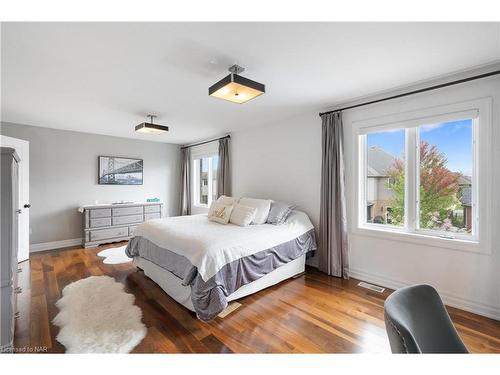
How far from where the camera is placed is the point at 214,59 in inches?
79.4

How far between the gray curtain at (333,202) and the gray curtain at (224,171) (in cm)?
219

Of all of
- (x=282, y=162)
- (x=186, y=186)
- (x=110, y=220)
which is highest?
(x=282, y=162)

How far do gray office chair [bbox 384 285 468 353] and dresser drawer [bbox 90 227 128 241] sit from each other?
5.08 m

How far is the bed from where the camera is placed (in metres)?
2.11

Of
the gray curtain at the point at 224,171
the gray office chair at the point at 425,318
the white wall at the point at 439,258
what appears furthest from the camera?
the gray curtain at the point at 224,171

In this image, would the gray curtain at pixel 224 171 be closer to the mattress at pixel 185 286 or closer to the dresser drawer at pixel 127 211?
the dresser drawer at pixel 127 211

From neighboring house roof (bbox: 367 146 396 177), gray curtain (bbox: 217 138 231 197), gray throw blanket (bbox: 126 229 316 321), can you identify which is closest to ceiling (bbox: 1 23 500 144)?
neighboring house roof (bbox: 367 146 396 177)

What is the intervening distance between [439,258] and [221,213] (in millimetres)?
2704

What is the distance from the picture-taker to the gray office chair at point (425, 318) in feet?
3.24

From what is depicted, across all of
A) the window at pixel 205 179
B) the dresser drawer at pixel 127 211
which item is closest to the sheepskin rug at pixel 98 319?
the dresser drawer at pixel 127 211

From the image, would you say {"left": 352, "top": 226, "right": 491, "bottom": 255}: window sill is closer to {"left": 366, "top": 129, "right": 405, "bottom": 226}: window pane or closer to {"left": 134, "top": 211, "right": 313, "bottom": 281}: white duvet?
{"left": 366, "top": 129, "right": 405, "bottom": 226}: window pane

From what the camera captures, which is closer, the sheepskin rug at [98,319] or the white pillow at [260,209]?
the sheepskin rug at [98,319]

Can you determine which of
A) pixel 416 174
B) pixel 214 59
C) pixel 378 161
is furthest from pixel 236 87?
pixel 416 174

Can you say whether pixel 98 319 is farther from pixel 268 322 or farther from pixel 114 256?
pixel 114 256
